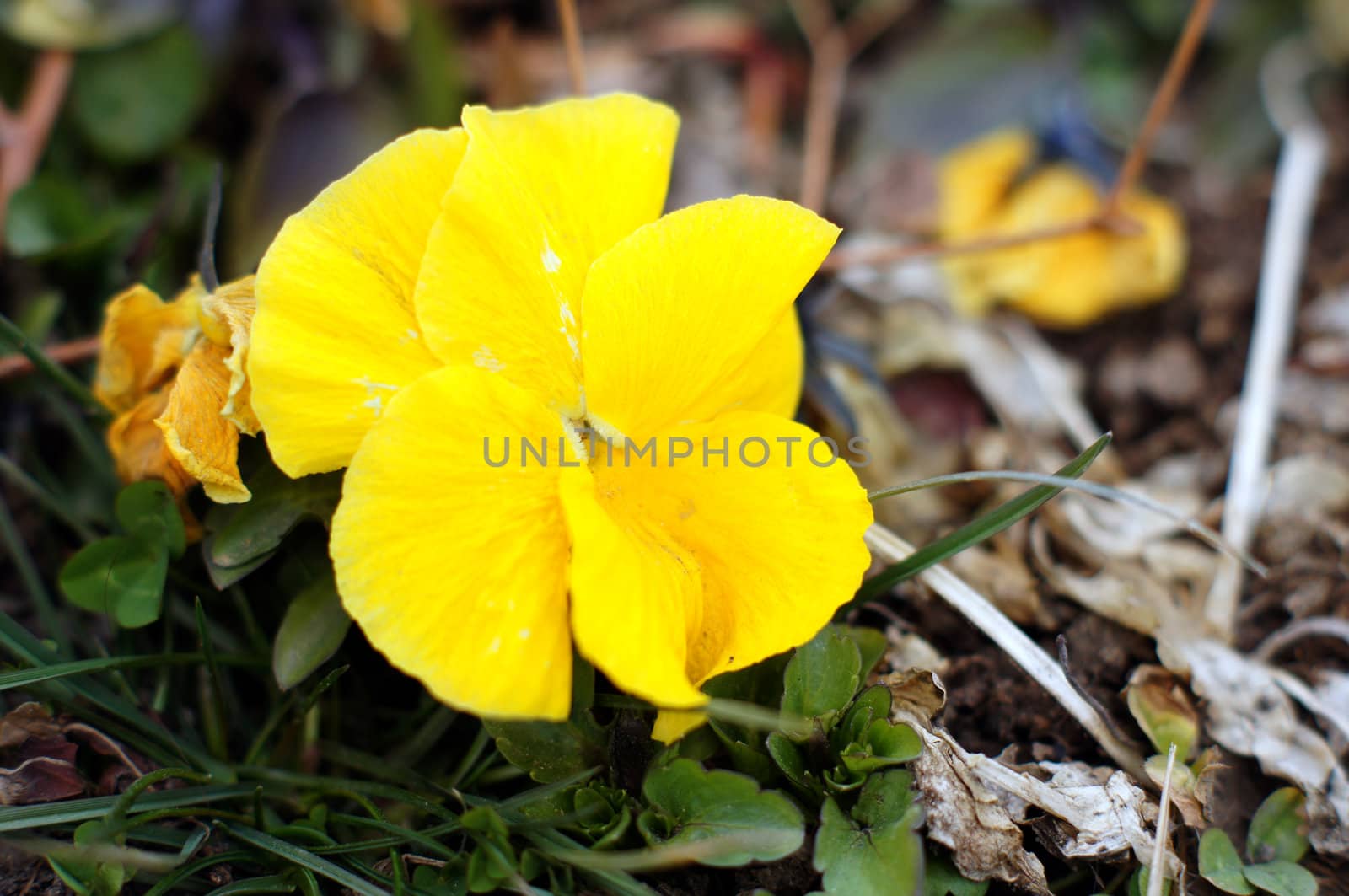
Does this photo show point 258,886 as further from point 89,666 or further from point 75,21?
point 75,21

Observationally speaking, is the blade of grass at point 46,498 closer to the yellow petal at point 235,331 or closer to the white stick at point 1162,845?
the yellow petal at point 235,331

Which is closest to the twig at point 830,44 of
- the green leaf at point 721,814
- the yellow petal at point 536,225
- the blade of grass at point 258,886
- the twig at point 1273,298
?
the twig at point 1273,298

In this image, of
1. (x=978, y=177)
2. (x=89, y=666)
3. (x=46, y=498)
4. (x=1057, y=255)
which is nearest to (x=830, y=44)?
(x=978, y=177)

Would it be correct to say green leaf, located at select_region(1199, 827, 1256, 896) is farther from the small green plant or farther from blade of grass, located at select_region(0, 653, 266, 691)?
blade of grass, located at select_region(0, 653, 266, 691)

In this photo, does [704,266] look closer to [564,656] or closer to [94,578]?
[564,656]

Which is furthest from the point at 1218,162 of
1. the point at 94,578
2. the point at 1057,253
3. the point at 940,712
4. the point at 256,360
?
the point at 94,578
